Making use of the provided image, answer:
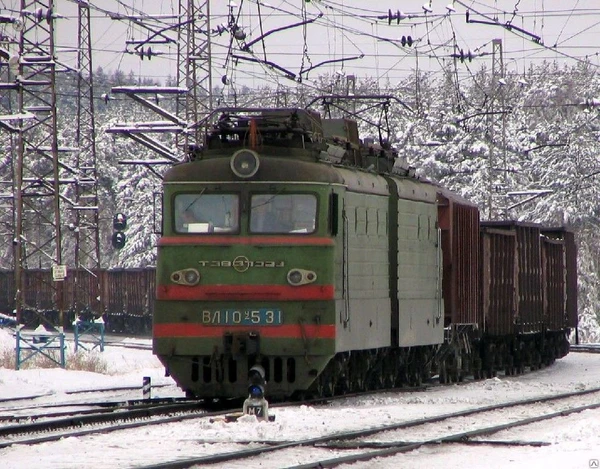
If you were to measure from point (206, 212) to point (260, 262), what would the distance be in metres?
1.09

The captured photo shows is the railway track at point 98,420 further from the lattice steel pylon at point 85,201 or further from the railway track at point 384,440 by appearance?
the lattice steel pylon at point 85,201

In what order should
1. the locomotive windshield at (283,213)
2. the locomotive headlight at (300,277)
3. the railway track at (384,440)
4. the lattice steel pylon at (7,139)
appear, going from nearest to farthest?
the railway track at (384,440) → the locomotive headlight at (300,277) → the locomotive windshield at (283,213) → the lattice steel pylon at (7,139)

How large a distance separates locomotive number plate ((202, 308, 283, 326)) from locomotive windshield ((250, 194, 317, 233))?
108 cm

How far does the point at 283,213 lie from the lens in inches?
723

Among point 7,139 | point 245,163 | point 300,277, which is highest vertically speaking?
point 7,139

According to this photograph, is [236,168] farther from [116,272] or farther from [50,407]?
[116,272]

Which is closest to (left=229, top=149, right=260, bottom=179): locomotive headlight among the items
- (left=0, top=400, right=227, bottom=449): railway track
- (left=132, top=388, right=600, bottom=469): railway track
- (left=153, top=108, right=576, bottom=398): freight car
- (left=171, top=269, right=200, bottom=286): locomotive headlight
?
(left=153, top=108, right=576, bottom=398): freight car

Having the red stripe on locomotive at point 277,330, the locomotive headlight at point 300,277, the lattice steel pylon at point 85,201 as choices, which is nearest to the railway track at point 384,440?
the red stripe on locomotive at point 277,330

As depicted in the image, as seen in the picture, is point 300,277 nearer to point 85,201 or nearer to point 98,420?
point 98,420

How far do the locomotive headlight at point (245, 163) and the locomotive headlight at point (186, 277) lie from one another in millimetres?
1424

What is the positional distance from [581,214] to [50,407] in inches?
2299

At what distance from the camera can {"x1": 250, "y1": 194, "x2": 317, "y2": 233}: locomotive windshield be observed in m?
18.3

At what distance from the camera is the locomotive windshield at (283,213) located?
719 inches

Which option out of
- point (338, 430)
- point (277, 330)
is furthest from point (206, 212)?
point (338, 430)
